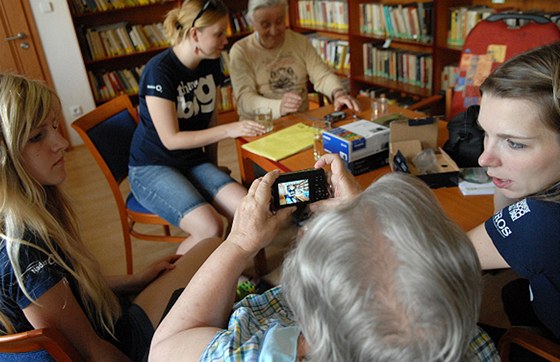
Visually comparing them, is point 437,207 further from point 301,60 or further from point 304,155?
point 301,60

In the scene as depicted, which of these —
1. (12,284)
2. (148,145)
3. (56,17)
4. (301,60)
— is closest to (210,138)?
(148,145)

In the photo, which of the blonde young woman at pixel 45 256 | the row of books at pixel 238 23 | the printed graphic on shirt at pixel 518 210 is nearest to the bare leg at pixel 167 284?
the blonde young woman at pixel 45 256

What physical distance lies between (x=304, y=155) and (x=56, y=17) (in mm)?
3139

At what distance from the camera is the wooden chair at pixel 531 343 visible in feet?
3.24

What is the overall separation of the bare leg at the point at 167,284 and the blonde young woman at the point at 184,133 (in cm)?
30

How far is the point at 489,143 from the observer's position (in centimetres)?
117

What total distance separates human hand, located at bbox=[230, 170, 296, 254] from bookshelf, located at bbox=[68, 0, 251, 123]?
11.9 feet

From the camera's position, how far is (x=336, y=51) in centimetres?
421

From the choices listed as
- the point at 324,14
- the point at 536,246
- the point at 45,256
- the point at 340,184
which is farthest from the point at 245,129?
the point at 324,14

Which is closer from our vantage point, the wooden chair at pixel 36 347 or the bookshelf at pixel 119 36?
the wooden chair at pixel 36 347

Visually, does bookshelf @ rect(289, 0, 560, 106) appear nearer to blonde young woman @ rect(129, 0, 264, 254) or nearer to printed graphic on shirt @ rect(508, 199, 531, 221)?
blonde young woman @ rect(129, 0, 264, 254)

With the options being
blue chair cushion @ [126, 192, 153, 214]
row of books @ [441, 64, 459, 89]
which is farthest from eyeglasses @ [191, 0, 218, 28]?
row of books @ [441, 64, 459, 89]

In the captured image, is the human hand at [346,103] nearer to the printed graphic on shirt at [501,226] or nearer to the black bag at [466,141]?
the black bag at [466,141]

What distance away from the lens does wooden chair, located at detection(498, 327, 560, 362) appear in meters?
0.99
